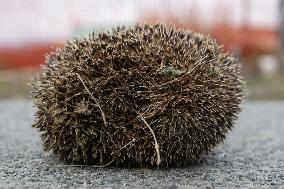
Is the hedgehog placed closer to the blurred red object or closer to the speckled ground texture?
the speckled ground texture

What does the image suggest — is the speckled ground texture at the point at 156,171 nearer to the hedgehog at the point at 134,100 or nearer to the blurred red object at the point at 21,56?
the hedgehog at the point at 134,100

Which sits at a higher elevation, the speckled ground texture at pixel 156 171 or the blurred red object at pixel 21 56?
the blurred red object at pixel 21 56


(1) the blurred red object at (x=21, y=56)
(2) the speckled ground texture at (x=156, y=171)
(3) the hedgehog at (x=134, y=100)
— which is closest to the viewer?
(2) the speckled ground texture at (x=156, y=171)

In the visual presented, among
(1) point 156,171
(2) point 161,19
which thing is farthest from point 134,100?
(2) point 161,19

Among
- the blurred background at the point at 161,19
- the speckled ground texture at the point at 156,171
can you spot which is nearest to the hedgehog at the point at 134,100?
the speckled ground texture at the point at 156,171

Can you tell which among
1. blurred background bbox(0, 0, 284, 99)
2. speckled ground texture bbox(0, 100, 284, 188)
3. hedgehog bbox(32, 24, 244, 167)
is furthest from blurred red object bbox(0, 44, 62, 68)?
hedgehog bbox(32, 24, 244, 167)

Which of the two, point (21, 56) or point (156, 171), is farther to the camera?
point (21, 56)

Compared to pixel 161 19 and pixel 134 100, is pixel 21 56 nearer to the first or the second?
pixel 161 19
